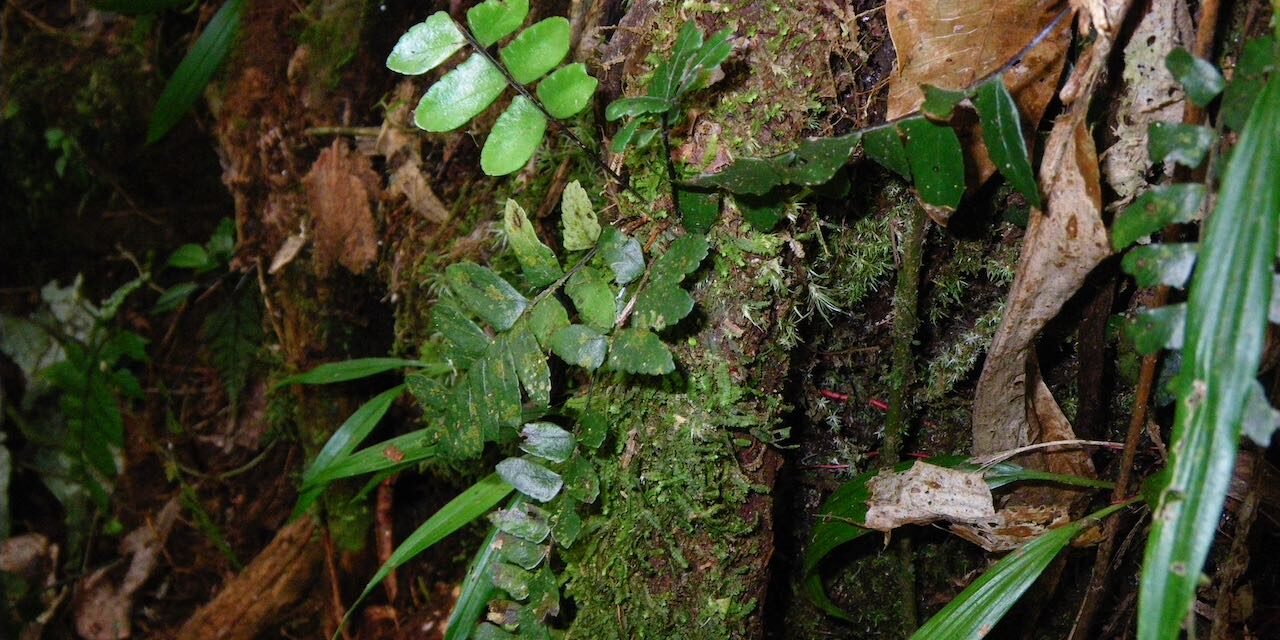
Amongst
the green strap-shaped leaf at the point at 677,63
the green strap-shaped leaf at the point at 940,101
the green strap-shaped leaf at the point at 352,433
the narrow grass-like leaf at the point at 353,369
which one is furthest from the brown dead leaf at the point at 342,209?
the green strap-shaped leaf at the point at 940,101

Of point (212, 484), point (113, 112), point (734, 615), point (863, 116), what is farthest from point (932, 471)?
point (113, 112)

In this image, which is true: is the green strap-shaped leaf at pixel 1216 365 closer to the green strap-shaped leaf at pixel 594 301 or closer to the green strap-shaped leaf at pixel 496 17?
the green strap-shaped leaf at pixel 594 301

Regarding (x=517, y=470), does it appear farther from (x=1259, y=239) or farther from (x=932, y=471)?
(x=1259, y=239)

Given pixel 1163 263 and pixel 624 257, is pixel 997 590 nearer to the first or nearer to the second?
pixel 1163 263

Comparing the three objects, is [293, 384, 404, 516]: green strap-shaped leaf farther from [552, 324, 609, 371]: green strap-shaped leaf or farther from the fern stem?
the fern stem

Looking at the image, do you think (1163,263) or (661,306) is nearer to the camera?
(1163,263)

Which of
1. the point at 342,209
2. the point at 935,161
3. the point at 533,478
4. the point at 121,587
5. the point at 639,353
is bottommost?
the point at 121,587

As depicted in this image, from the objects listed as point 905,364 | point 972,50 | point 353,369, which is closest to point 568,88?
point 972,50
